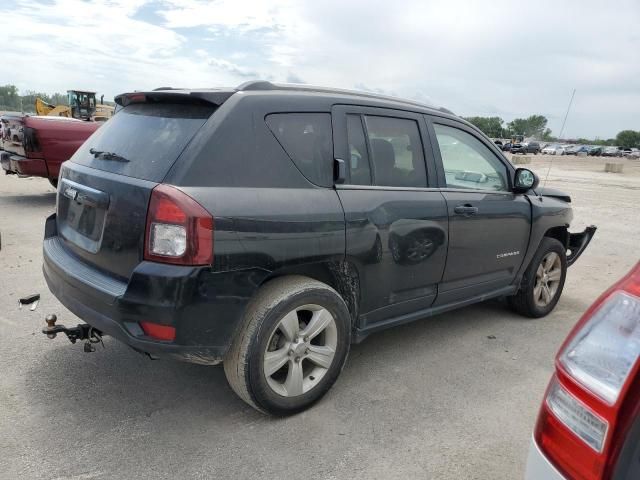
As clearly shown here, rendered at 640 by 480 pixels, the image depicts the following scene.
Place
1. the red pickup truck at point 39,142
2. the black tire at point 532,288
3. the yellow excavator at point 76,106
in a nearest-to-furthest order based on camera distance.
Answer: the black tire at point 532,288
the red pickup truck at point 39,142
the yellow excavator at point 76,106

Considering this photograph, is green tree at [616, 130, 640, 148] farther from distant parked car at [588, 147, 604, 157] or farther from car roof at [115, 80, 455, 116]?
car roof at [115, 80, 455, 116]

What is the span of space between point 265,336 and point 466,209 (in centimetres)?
184

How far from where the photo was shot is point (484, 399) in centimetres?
326

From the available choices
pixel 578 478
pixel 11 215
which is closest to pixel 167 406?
pixel 578 478

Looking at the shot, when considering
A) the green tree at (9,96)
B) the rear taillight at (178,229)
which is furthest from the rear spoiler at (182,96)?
the green tree at (9,96)

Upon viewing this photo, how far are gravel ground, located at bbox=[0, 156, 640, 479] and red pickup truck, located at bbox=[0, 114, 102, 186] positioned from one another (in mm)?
5003

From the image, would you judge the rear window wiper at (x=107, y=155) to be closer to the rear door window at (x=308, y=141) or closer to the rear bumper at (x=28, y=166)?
the rear door window at (x=308, y=141)

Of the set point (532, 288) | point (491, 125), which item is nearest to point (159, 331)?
point (532, 288)

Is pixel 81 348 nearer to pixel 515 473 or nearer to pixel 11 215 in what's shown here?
pixel 515 473

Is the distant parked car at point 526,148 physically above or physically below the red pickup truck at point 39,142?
above

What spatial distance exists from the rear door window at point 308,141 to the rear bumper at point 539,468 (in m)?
1.87

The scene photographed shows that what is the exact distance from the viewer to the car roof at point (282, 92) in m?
2.79

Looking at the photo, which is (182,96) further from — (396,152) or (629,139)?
(629,139)

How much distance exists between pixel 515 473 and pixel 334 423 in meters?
0.96
